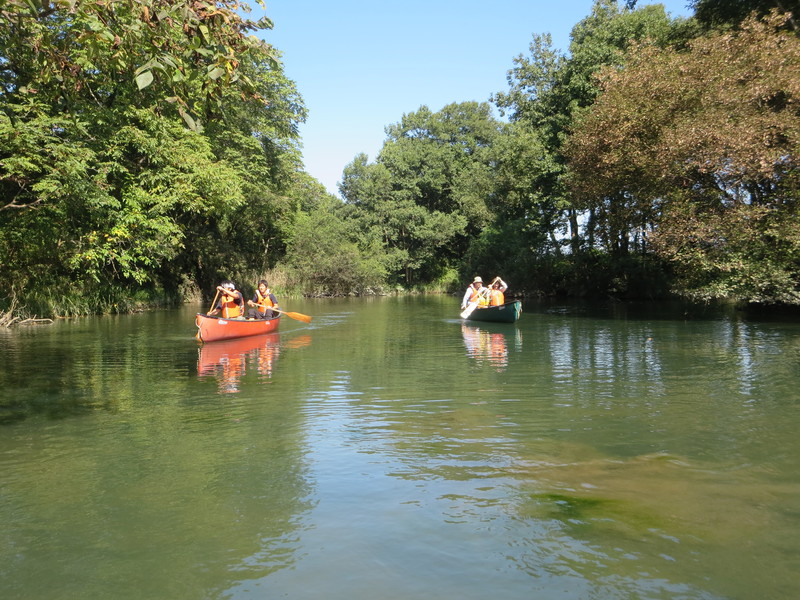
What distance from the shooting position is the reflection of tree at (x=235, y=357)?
11024mm

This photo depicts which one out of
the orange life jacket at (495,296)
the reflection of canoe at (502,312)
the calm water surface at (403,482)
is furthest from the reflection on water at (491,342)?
the orange life jacket at (495,296)

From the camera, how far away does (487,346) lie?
50.2 ft

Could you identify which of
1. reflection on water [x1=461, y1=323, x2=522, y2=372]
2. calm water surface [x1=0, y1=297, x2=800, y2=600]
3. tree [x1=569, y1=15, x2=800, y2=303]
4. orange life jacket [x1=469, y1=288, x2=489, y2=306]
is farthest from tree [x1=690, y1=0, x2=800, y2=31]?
calm water surface [x1=0, y1=297, x2=800, y2=600]

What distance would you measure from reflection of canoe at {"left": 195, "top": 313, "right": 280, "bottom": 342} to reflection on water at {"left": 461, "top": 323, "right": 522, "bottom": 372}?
5.31m

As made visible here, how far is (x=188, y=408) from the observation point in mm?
8547

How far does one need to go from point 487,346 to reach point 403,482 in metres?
9.94

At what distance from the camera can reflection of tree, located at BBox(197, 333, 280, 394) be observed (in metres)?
11.0

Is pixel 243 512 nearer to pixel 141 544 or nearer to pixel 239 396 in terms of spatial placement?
pixel 141 544

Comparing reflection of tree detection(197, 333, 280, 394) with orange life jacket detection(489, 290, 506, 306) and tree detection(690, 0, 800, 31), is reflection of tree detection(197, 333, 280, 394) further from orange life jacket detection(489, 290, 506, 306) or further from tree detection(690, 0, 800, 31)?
Answer: tree detection(690, 0, 800, 31)

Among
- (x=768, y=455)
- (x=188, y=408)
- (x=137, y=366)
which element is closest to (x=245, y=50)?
(x=188, y=408)

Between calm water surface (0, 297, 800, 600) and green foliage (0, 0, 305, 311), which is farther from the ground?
green foliage (0, 0, 305, 311)

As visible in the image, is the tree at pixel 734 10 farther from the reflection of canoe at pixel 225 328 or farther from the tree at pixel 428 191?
the tree at pixel 428 191

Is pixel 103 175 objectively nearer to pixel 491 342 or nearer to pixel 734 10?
pixel 491 342

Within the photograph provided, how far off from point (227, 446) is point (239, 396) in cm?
268
